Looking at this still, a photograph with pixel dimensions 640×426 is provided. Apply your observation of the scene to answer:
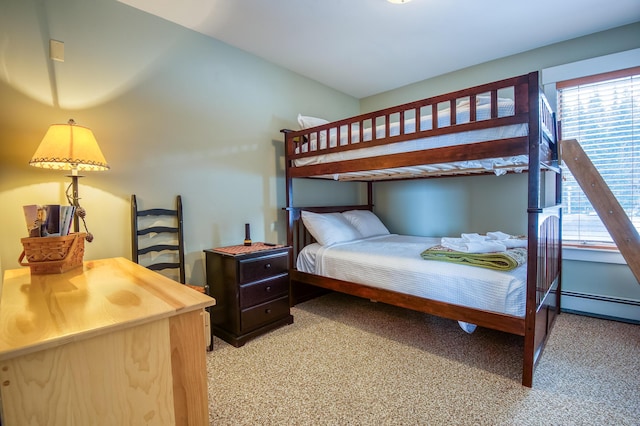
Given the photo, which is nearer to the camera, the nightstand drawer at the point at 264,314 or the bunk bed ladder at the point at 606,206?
the bunk bed ladder at the point at 606,206

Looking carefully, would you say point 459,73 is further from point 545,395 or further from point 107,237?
point 107,237

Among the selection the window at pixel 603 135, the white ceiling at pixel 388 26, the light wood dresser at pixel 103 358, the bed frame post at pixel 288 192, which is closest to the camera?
the light wood dresser at pixel 103 358

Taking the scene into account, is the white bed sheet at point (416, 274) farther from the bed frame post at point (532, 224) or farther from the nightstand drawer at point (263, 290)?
the nightstand drawer at point (263, 290)

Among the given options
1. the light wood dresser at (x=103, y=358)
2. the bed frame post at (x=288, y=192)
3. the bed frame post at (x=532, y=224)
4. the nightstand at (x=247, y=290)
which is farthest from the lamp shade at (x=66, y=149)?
the bed frame post at (x=532, y=224)

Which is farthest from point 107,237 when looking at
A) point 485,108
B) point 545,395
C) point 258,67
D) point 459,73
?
point 459,73

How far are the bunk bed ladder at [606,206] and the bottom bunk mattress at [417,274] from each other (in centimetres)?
49

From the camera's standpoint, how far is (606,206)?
1.74m

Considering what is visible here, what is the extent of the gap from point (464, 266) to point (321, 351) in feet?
3.64

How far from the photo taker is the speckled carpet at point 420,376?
1428mm

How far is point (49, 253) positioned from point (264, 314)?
1.41 meters

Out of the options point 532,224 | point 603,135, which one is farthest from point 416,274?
point 603,135

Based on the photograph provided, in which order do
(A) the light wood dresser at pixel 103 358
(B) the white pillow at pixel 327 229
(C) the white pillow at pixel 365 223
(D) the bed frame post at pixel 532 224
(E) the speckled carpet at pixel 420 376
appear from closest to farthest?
(A) the light wood dresser at pixel 103 358 < (E) the speckled carpet at pixel 420 376 < (D) the bed frame post at pixel 532 224 < (B) the white pillow at pixel 327 229 < (C) the white pillow at pixel 365 223

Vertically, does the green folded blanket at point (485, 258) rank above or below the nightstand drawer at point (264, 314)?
above

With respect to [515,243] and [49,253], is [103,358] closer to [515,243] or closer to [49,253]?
[49,253]
